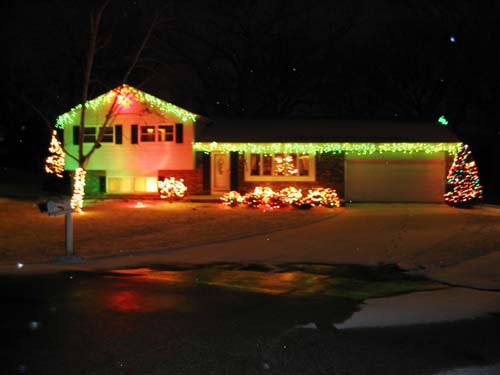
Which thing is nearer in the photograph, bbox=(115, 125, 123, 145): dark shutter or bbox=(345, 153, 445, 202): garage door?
bbox=(345, 153, 445, 202): garage door

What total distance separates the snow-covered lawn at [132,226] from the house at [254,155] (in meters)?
2.52

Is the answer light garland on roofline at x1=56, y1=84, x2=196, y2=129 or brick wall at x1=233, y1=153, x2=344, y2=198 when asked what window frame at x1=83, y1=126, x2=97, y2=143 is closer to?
light garland on roofline at x1=56, y1=84, x2=196, y2=129

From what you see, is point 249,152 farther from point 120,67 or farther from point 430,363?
point 430,363

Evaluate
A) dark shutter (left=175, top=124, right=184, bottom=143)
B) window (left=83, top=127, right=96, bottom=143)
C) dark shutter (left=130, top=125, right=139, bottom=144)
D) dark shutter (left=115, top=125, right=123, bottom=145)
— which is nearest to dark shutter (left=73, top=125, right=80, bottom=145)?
window (left=83, top=127, right=96, bottom=143)

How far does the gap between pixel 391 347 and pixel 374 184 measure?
21023 millimetres

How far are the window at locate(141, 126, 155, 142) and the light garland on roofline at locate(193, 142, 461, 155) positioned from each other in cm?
203

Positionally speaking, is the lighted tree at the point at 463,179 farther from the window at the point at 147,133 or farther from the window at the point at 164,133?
the window at the point at 147,133

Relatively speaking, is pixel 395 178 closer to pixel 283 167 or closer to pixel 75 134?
pixel 283 167

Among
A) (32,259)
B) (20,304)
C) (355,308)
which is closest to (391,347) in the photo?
(355,308)

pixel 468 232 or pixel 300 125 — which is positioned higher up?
pixel 300 125

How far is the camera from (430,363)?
6.69 metres

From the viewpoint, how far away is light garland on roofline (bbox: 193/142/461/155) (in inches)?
1049

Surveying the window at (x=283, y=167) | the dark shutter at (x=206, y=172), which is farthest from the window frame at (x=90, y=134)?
the window at (x=283, y=167)

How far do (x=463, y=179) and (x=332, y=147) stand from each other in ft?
17.2
